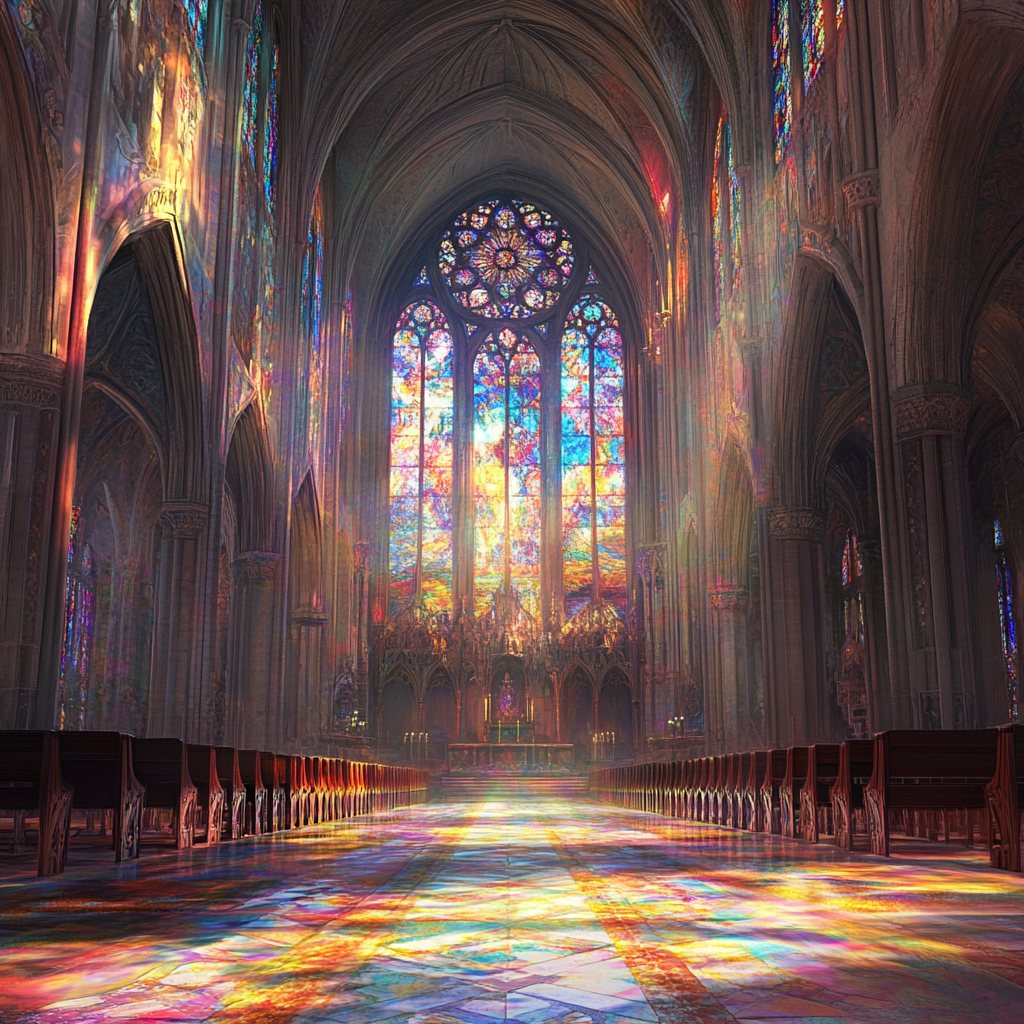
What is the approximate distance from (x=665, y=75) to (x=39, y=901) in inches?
967

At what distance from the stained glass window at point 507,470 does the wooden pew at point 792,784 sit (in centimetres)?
2482

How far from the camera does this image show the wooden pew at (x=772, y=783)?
9.80 m

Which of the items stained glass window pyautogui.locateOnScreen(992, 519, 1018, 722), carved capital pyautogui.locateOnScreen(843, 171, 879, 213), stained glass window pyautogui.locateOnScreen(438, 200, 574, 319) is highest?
stained glass window pyautogui.locateOnScreen(438, 200, 574, 319)

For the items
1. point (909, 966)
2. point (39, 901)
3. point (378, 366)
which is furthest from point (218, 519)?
point (378, 366)

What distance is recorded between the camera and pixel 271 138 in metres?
23.0

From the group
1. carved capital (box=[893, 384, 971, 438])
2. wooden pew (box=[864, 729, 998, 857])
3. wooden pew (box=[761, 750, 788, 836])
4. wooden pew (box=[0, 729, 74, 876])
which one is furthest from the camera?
carved capital (box=[893, 384, 971, 438])

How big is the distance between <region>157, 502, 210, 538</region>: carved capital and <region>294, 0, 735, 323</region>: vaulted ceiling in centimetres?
1098

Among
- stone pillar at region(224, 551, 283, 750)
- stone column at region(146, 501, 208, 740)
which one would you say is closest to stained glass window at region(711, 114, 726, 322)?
stone pillar at region(224, 551, 283, 750)

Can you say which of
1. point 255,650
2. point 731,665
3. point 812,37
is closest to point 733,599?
point 731,665

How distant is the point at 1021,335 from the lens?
1766 cm

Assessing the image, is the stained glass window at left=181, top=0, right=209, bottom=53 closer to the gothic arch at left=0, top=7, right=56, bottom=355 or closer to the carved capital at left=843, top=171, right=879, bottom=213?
the gothic arch at left=0, top=7, right=56, bottom=355

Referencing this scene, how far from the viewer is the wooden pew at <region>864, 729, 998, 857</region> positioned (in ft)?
21.9

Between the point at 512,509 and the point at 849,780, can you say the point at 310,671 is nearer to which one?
the point at 512,509

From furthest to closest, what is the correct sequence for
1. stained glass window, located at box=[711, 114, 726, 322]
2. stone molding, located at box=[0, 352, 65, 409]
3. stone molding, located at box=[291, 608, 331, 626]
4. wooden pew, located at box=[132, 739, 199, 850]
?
stone molding, located at box=[291, 608, 331, 626]
stained glass window, located at box=[711, 114, 726, 322]
stone molding, located at box=[0, 352, 65, 409]
wooden pew, located at box=[132, 739, 199, 850]
